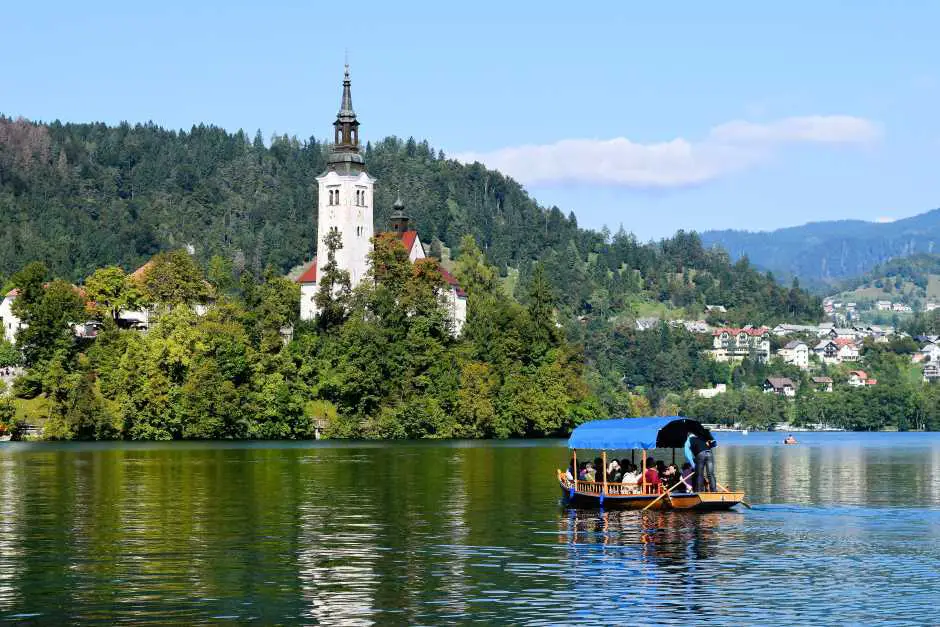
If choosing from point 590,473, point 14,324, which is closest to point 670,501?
point 590,473

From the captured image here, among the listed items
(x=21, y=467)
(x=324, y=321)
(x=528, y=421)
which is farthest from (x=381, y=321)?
(x=21, y=467)

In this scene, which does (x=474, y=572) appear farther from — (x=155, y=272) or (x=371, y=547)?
(x=155, y=272)

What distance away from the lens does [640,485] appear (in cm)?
6906

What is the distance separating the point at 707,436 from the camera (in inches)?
2739

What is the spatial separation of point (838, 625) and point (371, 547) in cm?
2110

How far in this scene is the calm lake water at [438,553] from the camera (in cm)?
3872

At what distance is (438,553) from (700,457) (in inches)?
849

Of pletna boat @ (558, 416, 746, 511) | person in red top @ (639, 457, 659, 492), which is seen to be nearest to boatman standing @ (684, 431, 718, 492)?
pletna boat @ (558, 416, 746, 511)

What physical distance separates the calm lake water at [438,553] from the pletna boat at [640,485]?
1170 millimetres

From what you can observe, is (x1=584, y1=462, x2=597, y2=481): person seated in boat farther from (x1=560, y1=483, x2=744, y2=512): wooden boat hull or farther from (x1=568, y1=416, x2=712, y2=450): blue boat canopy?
(x1=560, y1=483, x2=744, y2=512): wooden boat hull

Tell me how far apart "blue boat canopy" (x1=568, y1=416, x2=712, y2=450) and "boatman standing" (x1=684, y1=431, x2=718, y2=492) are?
781 mm

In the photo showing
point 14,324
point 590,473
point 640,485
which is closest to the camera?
point 640,485

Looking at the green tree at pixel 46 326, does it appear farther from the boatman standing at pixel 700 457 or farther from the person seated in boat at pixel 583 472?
the boatman standing at pixel 700 457

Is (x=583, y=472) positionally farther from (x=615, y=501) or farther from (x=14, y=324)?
(x=14, y=324)
